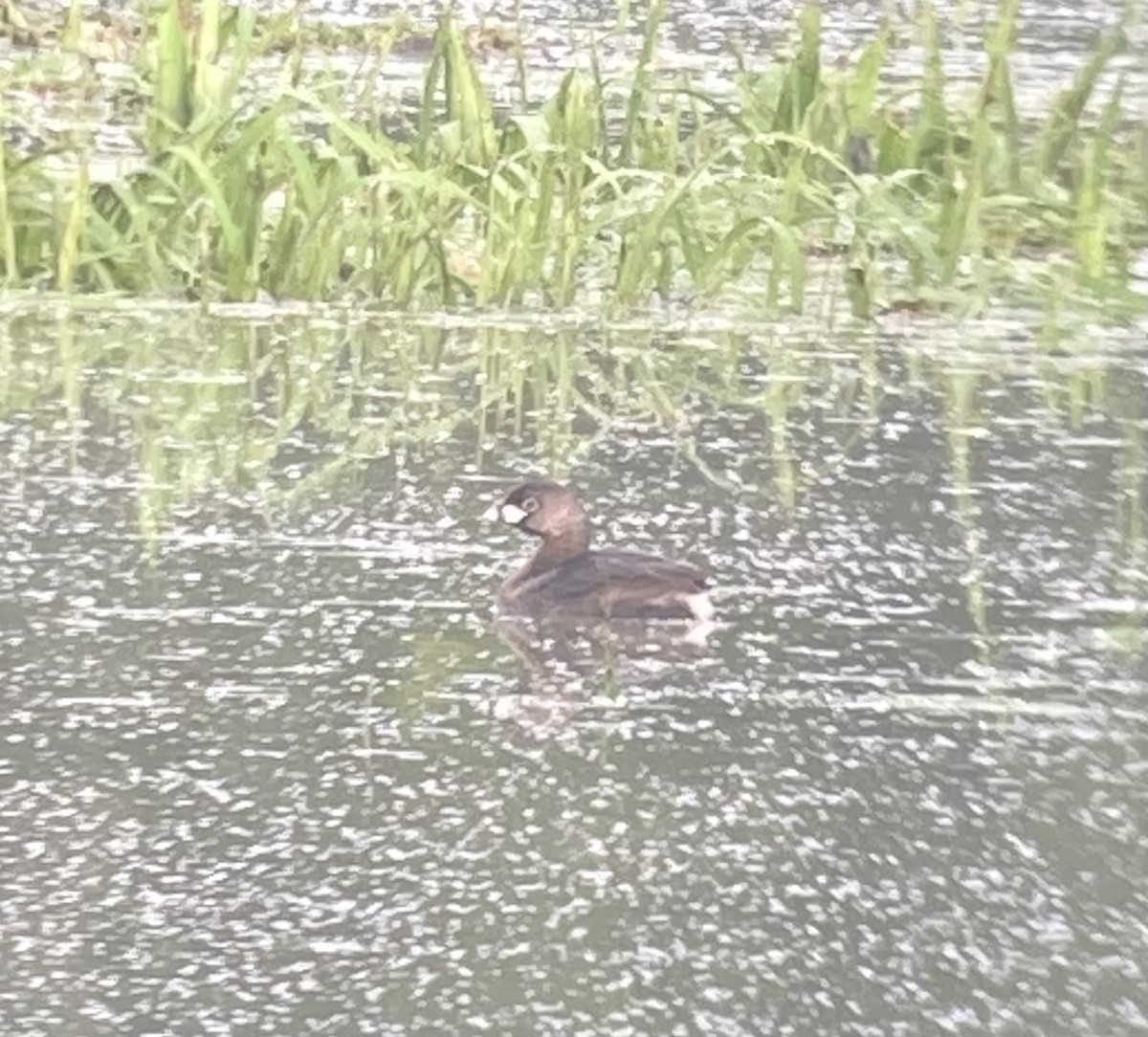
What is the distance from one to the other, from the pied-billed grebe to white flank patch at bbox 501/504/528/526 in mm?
44

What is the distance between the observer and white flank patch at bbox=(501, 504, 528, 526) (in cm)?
521

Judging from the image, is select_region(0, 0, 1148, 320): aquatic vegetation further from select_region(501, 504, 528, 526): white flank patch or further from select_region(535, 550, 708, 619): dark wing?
select_region(535, 550, 708, 619): dark wing

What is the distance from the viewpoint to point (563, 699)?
4637mm

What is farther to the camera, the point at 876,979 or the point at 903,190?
the point at 903,190

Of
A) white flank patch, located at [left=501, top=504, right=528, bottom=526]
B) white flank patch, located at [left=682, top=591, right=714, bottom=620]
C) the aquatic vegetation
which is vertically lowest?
the aquatic vegetation

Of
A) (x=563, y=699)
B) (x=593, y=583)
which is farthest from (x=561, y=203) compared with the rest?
(x=563, y=699)

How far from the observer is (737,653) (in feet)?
15.9

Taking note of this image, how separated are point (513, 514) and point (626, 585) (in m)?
0.28

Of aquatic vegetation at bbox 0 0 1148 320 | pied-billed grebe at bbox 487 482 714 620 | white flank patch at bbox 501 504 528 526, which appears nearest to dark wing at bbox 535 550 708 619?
pied-billed grebe at bbox 487 482 714 620

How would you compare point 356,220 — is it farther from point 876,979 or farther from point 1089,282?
point 876,979

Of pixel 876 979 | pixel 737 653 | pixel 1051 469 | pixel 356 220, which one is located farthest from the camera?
pixel 356 220

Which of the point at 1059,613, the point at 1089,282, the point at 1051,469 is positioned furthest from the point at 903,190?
the point at 1059,613

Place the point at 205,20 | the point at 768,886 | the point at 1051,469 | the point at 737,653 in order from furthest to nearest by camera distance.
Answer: the point at 205,20 < the point at 1051,469 < the point at 737,653 < the point at 768,886

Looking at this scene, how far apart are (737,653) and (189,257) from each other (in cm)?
306
